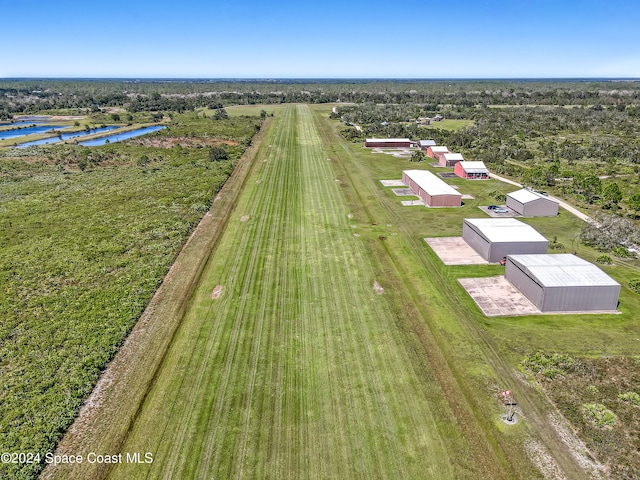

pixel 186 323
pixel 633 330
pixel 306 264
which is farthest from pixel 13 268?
pixel 633 330

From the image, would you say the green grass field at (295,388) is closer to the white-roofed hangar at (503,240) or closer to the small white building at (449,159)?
the white-roofed hangar at (503,240)

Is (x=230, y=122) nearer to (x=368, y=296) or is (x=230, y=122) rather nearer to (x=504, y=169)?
(x=504, y=169)

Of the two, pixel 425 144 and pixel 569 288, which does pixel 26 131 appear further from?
pixel 569 288

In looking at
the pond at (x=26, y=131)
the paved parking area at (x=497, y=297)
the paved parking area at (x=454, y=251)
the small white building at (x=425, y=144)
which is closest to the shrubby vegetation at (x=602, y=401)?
the paved parking area at (x=497, y=297)

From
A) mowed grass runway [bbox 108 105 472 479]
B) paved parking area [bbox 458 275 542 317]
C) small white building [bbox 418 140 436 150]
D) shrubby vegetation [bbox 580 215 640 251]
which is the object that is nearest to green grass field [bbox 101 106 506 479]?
mowed grass runway [bbox 108 105 472 479]

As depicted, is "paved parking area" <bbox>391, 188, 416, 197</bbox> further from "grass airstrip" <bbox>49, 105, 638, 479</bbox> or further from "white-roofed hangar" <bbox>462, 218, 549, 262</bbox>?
"white-roofed hangar" <bbox>462, 218, 549, 262</bbox>

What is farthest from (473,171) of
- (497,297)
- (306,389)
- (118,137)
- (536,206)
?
(118,137)
